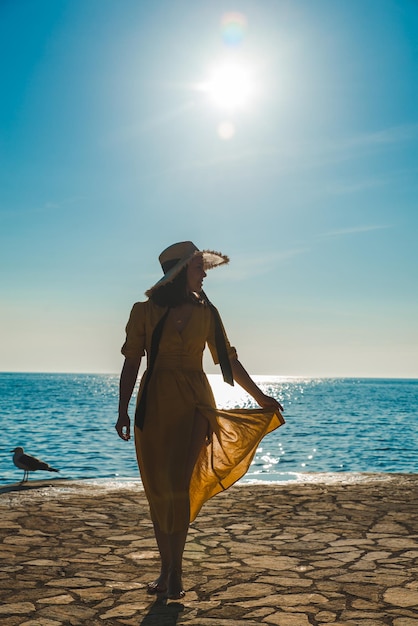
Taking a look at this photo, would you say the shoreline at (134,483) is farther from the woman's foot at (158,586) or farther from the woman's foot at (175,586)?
the woman's foot at (175,586)

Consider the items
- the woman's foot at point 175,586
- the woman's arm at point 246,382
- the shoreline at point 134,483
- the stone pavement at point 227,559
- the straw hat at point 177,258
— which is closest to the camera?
the stone pavement at point 227,559

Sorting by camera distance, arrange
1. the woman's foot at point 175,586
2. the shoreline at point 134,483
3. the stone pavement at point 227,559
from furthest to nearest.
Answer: the shoreline at point 134,483 → the woman's foot at point 175,586 → the stone pavement at point 227,559

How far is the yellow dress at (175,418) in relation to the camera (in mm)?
4836

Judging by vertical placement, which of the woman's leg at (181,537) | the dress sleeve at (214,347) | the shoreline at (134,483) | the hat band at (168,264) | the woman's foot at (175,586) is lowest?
the shoreline at (134,483)

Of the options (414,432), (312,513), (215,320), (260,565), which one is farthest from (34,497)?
(414,432)

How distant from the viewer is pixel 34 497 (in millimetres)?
8703

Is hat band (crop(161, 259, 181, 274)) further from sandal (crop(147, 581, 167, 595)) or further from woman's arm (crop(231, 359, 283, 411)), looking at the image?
sandal (crop(147, 581, 167, 595))

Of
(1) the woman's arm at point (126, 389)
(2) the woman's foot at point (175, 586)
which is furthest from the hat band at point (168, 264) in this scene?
(2) the woman's foot at point (175, 586)

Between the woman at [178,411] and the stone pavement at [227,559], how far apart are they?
483 millimetres

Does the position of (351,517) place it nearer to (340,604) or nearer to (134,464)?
(340,604)

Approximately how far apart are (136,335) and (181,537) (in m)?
1.46

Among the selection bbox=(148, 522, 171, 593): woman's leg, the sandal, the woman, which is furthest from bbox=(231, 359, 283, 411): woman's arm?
the sandal

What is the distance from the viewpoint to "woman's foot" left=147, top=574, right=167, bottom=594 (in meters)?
4.88

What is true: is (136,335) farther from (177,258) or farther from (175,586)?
(175,586)
